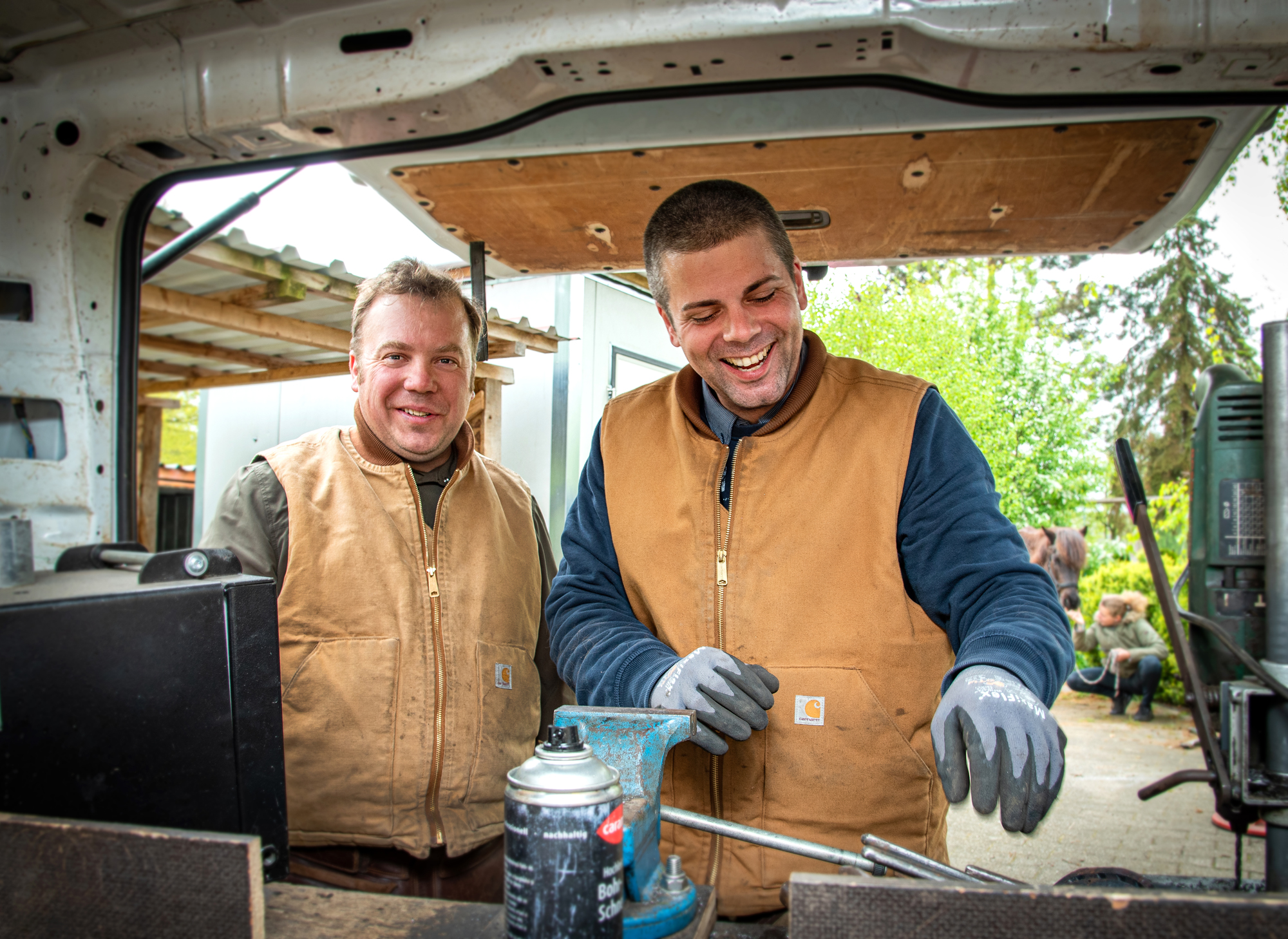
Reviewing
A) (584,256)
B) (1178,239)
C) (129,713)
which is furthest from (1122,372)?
(129,713)

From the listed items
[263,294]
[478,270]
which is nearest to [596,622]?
[478,270]

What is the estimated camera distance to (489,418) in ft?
19.8

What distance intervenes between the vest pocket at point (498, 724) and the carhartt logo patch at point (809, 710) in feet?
2.60

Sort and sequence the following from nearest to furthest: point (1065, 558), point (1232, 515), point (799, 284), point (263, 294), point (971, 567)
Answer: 1. point (971, 567)
2. point (799, 284)
3. point (1232, 515)
4. point (263, 294)
5. point (1065, 558)

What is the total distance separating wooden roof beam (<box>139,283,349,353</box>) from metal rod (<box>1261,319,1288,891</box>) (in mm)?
4817

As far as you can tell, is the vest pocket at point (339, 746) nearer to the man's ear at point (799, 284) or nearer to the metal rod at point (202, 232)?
the metal rod at point (202, 232)

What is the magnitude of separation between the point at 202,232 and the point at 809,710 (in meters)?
1.72

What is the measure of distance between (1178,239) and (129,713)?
21.1m

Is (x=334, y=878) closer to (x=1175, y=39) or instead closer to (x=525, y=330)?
(x=1175, y=39)

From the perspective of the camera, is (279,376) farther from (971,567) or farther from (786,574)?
(971,567)

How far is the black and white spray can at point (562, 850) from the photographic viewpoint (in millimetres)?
924

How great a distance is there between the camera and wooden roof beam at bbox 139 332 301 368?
251 inches

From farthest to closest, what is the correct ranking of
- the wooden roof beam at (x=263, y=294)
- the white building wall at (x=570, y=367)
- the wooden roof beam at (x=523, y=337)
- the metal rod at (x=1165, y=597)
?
1. the white building wall at (x=570, y=367)
2. the wooden roof beam at (x=523, y=337)
3. the wooden roof beam at (x=263, y=294)
4. the metal rod at (x=1165, y=597)

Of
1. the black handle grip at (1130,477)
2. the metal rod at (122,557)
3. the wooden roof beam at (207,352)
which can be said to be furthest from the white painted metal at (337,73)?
the wooden roof beam at (207,352)
